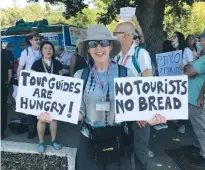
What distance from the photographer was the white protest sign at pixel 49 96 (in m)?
2.90

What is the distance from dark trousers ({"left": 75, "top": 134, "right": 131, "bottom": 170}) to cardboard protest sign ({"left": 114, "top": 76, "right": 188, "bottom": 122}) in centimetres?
38

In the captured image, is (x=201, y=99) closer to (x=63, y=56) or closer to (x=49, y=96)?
(x=49, y=96)

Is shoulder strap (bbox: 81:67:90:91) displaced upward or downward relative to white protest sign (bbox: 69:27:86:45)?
downward

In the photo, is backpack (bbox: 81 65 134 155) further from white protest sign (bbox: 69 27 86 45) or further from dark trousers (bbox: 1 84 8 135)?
white protest sign (bbox: 69 27 86 45)

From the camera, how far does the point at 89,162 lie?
2.74m

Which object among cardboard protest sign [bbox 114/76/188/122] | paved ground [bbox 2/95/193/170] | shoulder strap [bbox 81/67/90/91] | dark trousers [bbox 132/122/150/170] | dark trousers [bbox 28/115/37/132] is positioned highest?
shoulder strap [bbox 81/67/90/91]

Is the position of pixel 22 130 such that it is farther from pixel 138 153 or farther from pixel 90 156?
pixel 90 156

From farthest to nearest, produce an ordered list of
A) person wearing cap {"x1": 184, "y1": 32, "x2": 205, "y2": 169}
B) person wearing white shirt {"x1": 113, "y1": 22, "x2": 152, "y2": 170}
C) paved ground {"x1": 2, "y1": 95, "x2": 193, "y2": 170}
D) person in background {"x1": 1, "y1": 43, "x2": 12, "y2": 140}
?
person in background {"x1": 1, "y1": 43, "x2": 12, "y2": 140} → paved ground {"x1": 2, "y1": 95, "x2": 193, "y2": 170} → person wearing cap {"x1": 184, "y1": 32, "x2": 205, "y2": 169} → person wearing white shirt {"x1": 113, "y1": 22, "x2": 152, "y2": 170}

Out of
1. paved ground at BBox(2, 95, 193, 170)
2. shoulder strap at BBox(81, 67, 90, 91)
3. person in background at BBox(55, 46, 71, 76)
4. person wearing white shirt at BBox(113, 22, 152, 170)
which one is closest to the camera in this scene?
shoulder strap at BBox(81, 67, 90, 91)

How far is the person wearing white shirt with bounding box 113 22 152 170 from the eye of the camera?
366 centimetres

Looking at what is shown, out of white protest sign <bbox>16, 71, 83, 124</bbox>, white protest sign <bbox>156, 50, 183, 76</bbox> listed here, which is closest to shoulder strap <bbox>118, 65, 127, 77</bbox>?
white protest sign <bbox>16, 71, 83, 124</bbox>

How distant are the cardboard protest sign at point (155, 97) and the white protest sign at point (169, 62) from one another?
3072 millimetres

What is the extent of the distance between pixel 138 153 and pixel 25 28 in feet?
21.7

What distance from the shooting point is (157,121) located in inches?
109
